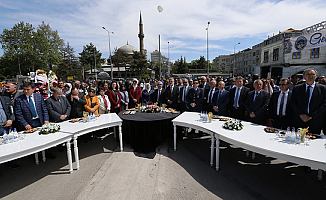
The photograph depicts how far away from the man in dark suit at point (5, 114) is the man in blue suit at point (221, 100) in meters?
6.01

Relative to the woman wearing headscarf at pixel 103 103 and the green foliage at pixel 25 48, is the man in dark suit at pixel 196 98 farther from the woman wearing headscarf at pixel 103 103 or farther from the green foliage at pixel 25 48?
the green foliage at pixel 25 48

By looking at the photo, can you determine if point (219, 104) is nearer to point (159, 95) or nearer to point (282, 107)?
point (282, 107)

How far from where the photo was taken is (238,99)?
216 inches

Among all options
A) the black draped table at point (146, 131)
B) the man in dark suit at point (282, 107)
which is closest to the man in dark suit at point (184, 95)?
the black draped table at point (146, 131)

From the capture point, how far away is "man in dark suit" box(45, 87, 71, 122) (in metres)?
4.74

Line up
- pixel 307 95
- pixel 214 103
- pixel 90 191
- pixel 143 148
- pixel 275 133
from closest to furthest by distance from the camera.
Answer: pixel 90 191 < pixel 275 133 < pixel 307 95 < pixel 143 148 < pixel 214 103

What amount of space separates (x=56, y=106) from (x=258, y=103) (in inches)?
238

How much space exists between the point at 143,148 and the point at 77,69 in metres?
50.3

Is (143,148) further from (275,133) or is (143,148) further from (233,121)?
(275,133)

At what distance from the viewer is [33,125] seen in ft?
14.3

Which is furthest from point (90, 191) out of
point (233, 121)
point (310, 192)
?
point (310, 192)

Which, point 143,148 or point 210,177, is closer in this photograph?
point 210,177

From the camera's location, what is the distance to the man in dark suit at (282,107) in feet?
14.1

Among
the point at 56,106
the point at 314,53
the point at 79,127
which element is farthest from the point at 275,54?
the point at 56,106
